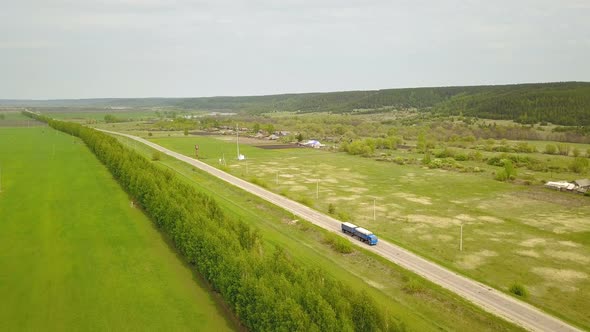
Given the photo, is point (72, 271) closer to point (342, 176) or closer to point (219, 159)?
point (342, 176)

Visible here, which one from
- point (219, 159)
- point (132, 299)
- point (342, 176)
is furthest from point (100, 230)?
point (219, 159)

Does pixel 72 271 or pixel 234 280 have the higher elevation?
pixel 234 280

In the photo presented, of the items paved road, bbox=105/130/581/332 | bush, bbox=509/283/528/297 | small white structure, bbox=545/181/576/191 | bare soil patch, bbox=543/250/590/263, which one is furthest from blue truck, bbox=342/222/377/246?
small white structure, bbox=545/181/576/191

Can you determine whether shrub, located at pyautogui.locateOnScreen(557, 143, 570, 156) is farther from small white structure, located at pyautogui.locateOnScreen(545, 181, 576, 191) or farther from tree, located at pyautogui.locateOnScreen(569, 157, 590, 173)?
small white structure, located at pyautogui.locateOnScreen(545, 181, 576, 191)

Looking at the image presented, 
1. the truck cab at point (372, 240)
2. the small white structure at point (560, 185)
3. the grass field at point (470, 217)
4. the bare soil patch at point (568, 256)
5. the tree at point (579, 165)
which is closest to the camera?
the grass field at point (470, 217)

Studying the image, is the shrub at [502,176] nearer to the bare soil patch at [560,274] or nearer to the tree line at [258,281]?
the bare soil patch at [560,274]

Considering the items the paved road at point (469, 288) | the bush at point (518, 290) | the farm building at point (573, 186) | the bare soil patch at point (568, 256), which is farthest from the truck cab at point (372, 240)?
the farm building at point (573, 186)

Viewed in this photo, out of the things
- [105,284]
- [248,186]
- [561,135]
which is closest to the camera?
[105,284]
